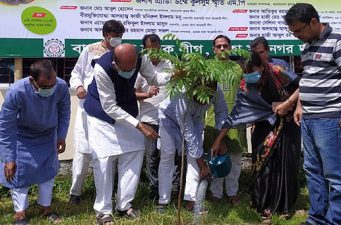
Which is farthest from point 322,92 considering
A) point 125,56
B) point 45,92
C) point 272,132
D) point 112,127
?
point 45,92

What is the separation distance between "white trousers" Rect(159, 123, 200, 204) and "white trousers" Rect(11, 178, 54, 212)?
106 cm

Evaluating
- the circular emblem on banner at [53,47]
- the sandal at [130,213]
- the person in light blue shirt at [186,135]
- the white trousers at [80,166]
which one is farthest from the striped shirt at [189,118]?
the circular emblem on banner at [53,47]

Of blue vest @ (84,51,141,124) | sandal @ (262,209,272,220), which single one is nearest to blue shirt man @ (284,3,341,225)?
sandal @ (262,209,272,220)

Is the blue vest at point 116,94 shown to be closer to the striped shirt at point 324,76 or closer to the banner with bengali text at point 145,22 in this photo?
the banner with bengali text at point 145,22

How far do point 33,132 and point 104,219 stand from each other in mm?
1025

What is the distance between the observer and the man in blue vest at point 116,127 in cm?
425

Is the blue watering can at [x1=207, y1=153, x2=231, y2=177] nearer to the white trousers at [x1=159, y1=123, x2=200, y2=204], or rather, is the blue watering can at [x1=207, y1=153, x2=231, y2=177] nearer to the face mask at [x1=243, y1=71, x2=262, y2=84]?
the white trousers at [x1=159, y1=123, x2=200, y2=204]

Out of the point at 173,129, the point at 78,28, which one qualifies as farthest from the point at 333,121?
the point at 78,28

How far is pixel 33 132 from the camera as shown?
14.9 feet

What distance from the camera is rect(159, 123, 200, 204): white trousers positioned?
4.68 metres

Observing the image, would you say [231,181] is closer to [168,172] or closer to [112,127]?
[168,172]

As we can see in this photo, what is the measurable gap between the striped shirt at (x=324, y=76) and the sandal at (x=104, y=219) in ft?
6.35

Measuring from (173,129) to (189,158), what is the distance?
321 millimetres

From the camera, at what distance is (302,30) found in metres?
3.79
